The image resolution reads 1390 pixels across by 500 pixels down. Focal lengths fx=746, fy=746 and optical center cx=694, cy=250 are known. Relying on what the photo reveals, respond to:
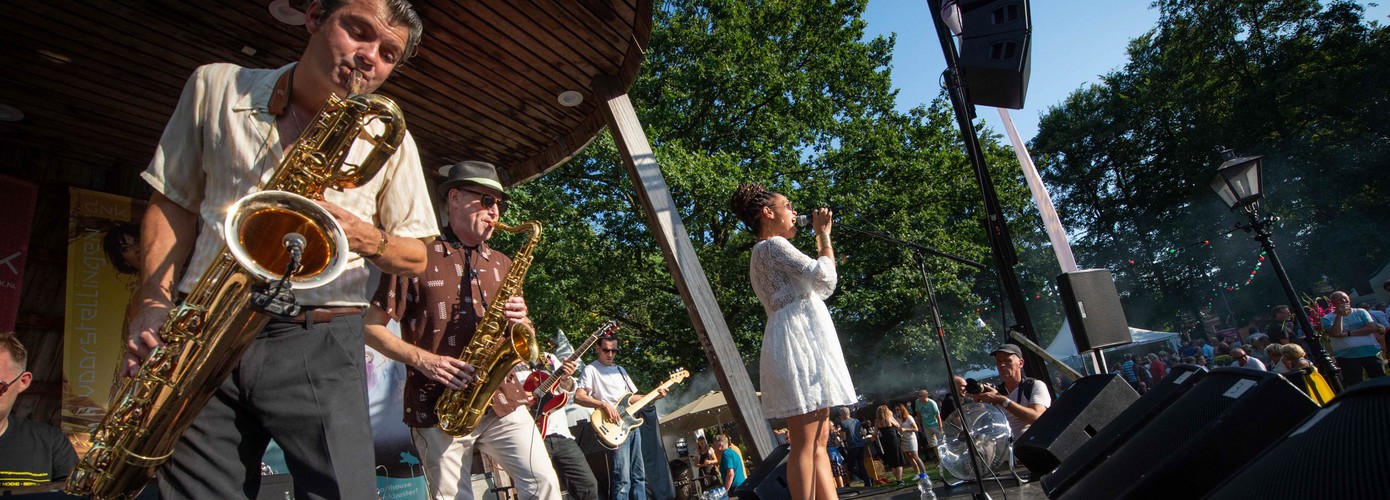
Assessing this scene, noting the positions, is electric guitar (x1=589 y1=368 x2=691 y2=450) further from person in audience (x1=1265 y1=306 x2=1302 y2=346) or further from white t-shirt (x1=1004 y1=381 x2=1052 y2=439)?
person in audience (x1=1265 y1=306 x2=1302 y2=346)

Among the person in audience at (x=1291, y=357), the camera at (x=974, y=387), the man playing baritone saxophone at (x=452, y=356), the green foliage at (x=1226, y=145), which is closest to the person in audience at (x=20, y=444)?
the man playing baritone saxophone at (x=452, y=356)

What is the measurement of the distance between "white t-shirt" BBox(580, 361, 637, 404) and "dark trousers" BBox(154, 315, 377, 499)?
230 inches

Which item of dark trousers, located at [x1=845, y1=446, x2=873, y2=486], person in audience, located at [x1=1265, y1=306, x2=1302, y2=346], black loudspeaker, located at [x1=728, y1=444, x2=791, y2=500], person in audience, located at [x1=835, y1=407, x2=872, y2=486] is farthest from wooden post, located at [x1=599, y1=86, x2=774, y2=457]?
person in audience, located at [x1=1265, y1=306, x2=1302, y2=346]

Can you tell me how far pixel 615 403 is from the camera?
24.4 feet

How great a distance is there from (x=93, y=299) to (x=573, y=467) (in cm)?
375

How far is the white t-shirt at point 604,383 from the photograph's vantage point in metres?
7.48

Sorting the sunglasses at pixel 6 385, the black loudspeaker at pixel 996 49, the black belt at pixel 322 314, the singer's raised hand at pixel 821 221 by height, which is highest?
the black loudspeaker at pixel 996 49

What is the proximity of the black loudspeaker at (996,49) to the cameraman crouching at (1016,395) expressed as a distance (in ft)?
7.15

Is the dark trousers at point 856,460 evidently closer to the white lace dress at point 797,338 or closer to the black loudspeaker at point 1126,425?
the white lace dress at point 797,338

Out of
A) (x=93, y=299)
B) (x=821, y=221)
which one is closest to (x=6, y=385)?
(x=93, y=299)

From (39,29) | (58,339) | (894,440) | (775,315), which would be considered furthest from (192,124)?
(894,440)

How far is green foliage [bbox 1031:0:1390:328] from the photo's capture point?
26000mm

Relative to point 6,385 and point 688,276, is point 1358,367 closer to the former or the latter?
point 688,276

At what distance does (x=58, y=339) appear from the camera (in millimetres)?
5473
